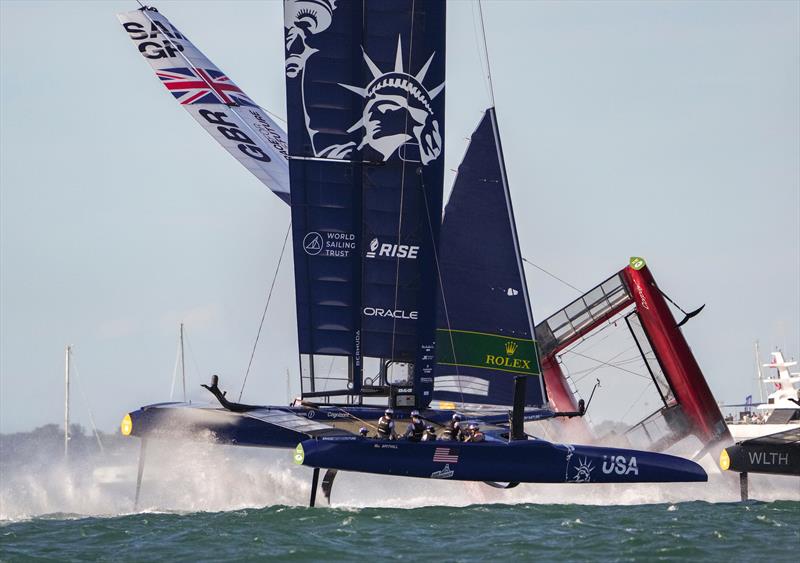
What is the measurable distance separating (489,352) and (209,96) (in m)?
9.04

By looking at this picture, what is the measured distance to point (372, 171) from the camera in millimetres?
24656

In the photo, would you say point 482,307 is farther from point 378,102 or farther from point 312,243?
point 378,102

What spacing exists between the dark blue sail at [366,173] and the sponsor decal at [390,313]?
2 cm

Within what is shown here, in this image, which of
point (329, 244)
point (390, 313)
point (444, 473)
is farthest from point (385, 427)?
point (329, 244)

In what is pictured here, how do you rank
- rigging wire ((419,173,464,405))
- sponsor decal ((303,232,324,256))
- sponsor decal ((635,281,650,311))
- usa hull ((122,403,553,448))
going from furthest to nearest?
sponsor decal ((635,281,650,311)) < rigging wire ((419,173,464,405)) < sponsor decal ((303,232,324,256)) < usa hull ((122,403,553,448))

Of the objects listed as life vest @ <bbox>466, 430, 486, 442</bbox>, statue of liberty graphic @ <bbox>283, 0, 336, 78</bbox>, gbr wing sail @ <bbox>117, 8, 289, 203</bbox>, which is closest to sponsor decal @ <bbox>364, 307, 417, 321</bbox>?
life vest @ <bbox>466, 430, 486, 442</bbox>

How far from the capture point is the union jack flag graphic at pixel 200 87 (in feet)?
106

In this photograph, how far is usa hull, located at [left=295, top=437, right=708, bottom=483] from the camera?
68.8 ft

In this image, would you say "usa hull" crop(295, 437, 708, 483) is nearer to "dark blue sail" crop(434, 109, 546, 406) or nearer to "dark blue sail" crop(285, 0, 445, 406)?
"dark blue sail" crop(285, 0, 445, 406)

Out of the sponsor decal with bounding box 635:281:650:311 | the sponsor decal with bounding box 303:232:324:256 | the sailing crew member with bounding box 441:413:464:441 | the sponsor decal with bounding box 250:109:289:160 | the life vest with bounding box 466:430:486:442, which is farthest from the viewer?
the sponsor decal with bounding box 250:109:289:160

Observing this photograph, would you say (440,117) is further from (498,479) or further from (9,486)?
(9,486)

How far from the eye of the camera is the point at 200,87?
107 feet

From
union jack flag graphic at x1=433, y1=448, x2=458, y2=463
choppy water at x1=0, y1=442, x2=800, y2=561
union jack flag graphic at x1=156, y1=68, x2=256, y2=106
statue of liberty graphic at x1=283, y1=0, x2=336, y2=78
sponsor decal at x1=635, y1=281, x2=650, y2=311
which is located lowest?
choppy water at x1=0, y1=442, x2=800, y2=561

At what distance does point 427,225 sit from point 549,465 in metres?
4.91
